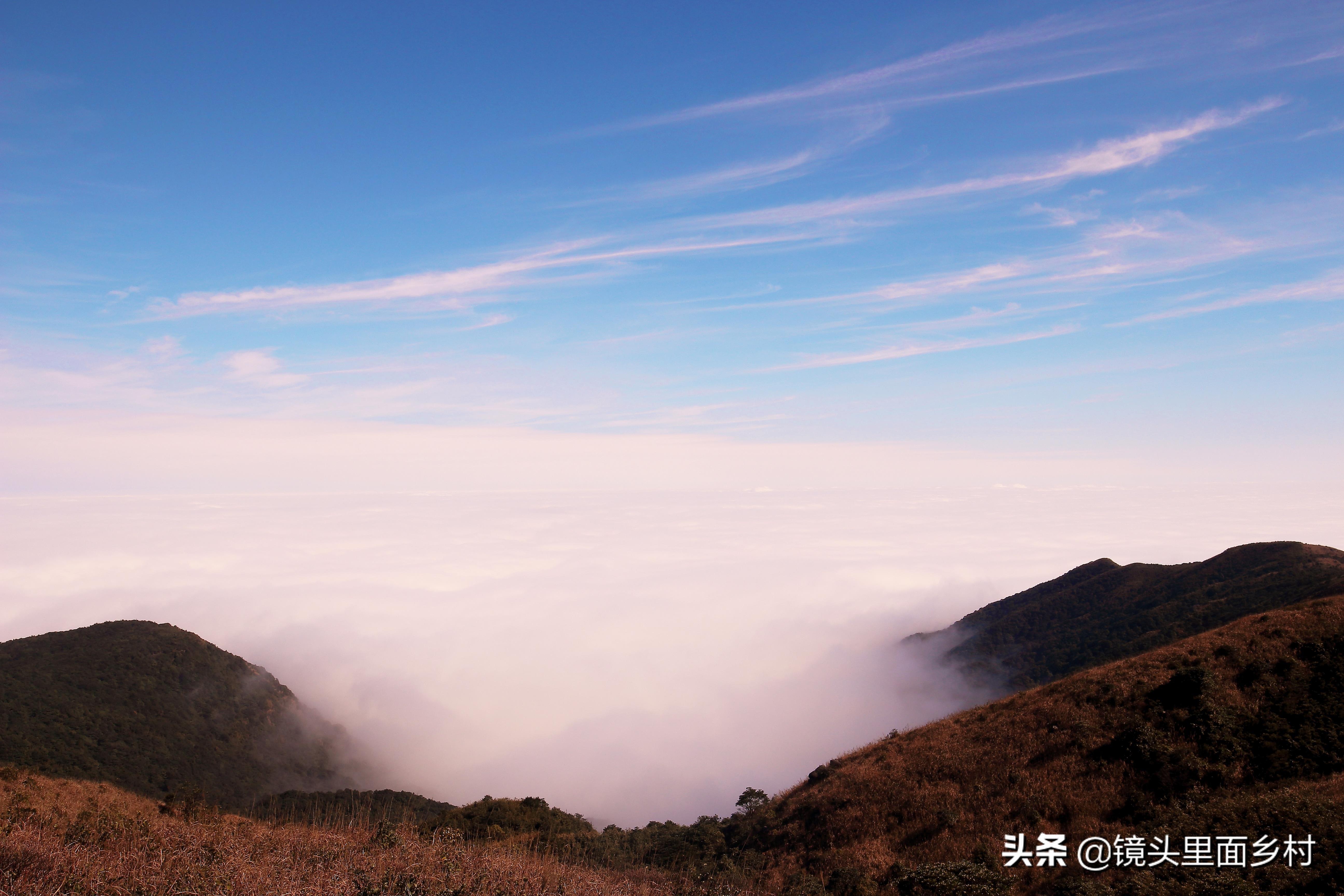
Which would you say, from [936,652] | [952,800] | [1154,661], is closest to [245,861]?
[952,800]

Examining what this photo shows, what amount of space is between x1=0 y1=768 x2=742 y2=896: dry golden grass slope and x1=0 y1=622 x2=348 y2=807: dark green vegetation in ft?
337

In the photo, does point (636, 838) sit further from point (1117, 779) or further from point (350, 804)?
point (350, 804)

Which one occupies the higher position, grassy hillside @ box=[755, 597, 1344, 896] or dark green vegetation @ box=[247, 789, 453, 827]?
grassy hillside @ box=[755, 597, 1344, 896]

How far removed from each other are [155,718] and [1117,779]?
16211 cm

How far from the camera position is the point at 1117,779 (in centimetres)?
2369

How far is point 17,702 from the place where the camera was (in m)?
113

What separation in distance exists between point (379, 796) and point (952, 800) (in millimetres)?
83025

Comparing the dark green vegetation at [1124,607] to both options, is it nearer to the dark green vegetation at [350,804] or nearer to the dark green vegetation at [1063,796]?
the dark green vegetation at [1063,796]

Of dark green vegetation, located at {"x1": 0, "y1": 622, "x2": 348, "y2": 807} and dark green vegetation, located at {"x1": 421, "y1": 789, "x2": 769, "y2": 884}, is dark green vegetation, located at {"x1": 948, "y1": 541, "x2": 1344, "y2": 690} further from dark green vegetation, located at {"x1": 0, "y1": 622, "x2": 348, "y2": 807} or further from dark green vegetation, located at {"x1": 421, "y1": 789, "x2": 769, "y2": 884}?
dark green vegetation, located at {"x1": 0, "y1": 622, "x2": 348, "y2": 807}

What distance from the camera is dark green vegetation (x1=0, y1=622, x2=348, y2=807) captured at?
106875 millimetres

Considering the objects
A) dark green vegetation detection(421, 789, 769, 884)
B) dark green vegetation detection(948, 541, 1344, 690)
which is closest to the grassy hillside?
dark green vegetation detection(421, 789, 769, 884)

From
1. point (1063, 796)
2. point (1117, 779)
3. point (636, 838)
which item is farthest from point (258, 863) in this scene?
point (1117, 779)

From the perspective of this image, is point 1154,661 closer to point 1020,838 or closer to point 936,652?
point 1020,838

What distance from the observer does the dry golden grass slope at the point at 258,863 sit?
10805 mm
